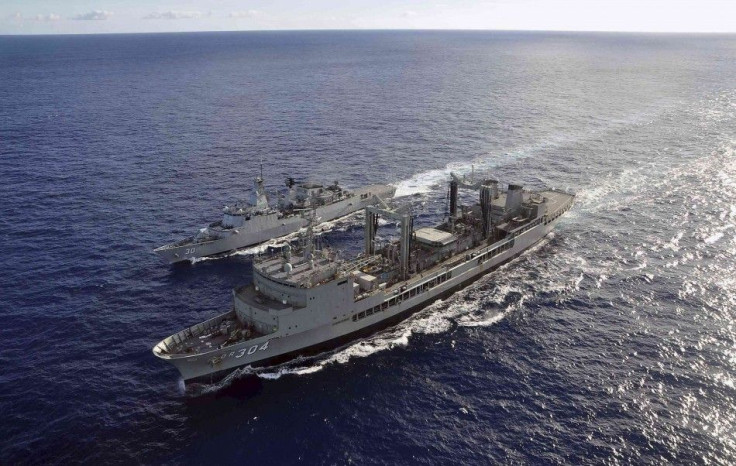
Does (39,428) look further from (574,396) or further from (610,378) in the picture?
(610,378)

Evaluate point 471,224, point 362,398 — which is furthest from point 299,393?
point 471,224

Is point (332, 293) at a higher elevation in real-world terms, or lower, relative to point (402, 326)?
higher

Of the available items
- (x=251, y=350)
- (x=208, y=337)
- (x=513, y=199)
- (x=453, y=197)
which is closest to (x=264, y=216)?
(x=453, y=197)

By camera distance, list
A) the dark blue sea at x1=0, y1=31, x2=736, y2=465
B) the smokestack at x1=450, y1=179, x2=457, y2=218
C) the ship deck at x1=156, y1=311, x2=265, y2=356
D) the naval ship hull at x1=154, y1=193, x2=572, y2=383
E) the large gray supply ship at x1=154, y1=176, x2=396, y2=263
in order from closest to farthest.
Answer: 1. the dark blue sea at x1=0, y1=31, x2=736, y2=465
2. the naval ship hull at x1=154, y1=193, x2=572, y2=383
3. the ship deck at x1=156, y1=311, x2=265, y2=356
4. the smokestack at x1=450, y1=179, x2=457, y2=218
5. the large gray supply ship at x1=154, y1=176, x2=396, y2=263

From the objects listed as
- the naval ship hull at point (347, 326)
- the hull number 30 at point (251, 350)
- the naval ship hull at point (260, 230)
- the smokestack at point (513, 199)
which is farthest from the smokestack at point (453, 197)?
the hull number 30 at point (251, 350)

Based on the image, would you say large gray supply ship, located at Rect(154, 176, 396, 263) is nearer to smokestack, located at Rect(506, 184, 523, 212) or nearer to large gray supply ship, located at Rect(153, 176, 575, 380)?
large gray supply ship, located at Rect(153, 176, 575, 380)

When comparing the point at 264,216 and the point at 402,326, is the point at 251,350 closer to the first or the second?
the point at 402,326

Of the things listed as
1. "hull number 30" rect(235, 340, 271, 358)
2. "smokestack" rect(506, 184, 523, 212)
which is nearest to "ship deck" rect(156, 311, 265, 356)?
"hull number 30" rect(235, 340, 271, 358)
